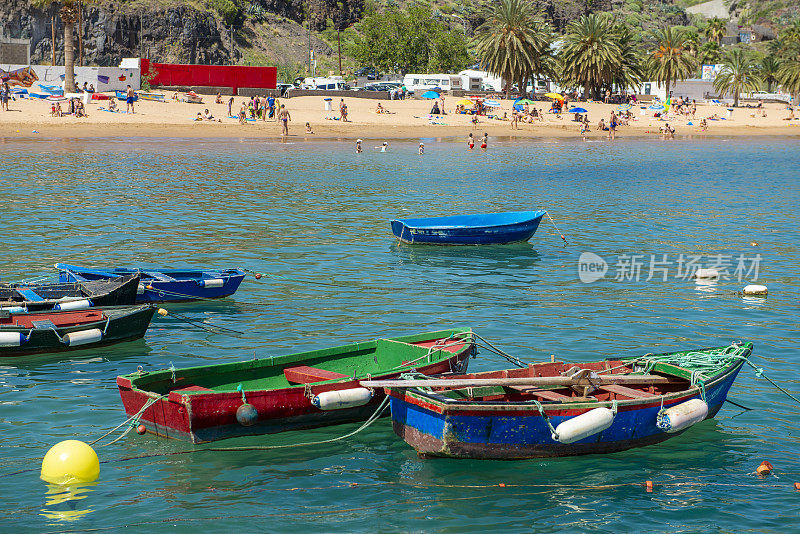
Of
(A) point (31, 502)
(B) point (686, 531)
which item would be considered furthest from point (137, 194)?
(B) point (686, 531)

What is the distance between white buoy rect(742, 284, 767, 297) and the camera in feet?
76.5

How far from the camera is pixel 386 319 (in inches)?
814

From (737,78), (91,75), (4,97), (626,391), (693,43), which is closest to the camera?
(626,391)

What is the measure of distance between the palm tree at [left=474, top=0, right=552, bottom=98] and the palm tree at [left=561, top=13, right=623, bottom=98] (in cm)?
340

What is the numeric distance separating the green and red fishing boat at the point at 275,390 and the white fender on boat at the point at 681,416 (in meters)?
3.75

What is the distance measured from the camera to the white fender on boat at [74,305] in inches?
707

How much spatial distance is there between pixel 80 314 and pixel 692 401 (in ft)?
40.7

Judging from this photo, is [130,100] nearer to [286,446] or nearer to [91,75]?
[91,75]

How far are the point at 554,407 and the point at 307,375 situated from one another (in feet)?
14.1

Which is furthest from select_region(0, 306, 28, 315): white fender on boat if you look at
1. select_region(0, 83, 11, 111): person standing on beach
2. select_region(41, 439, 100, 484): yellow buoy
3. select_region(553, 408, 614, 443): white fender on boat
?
select_region(0, 83, 11, 111): person standing on beach

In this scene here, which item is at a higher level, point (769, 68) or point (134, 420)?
point (769, 68)

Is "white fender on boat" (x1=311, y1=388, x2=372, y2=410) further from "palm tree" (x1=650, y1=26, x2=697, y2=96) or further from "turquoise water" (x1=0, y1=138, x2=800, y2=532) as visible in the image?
"palm tree" (x1=650, y1=26, x2=697, y2=96)

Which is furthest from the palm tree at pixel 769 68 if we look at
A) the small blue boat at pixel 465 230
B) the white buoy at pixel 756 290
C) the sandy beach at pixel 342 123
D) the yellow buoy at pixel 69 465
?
the yellow buoy at pixel 69 465

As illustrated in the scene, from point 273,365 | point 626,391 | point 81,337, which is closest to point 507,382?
point 626,391
